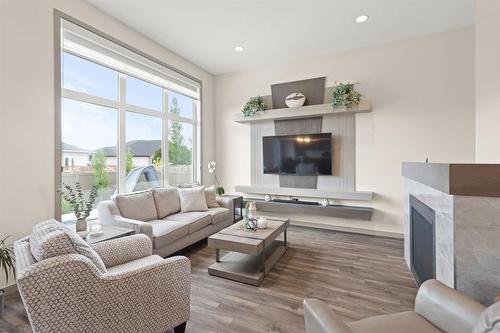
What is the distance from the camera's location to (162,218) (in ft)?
11.0

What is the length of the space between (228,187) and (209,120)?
1.54 meters

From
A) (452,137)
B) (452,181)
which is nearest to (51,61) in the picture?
(452,181)

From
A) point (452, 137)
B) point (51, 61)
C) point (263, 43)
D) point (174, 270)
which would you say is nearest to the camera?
point (174, 270)

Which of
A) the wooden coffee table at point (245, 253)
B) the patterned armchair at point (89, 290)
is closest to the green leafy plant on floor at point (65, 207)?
the patterned armchair at point (89, 290)

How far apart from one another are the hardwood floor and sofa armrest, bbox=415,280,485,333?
2.66 feet

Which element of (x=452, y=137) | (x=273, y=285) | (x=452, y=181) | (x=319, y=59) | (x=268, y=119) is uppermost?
(x=319, y=59)

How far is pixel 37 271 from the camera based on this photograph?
1.11 m

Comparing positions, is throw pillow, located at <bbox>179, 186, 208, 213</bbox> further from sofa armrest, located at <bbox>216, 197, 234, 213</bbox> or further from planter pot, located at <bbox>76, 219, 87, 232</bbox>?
planter pot, located at <bbox>76, 219, 87, 232</bbox>

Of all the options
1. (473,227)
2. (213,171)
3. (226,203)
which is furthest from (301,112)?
(473,227)

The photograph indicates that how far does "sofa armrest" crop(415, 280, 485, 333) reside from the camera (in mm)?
990

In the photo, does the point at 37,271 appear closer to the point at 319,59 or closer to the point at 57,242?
the point at 57,242

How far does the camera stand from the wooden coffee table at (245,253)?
7.72ft

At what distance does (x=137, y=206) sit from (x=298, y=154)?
2797 millimetres

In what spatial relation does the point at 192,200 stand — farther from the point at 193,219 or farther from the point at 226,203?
the point at 226,203
